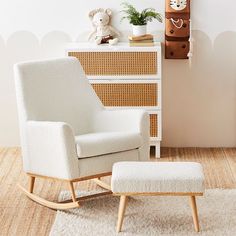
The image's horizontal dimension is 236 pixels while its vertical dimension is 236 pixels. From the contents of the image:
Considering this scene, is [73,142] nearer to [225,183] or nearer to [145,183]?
[145,183]

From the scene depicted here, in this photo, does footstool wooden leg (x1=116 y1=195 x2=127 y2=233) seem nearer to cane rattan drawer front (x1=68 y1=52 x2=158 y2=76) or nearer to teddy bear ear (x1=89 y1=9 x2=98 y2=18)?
cane rattan drawer front (x1=68 y1=52 x2=158 y2=76)

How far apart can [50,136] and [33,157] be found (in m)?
0.25

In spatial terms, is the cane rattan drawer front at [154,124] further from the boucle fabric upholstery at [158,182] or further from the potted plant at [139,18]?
the boucle fabric upholstery at [158,182]

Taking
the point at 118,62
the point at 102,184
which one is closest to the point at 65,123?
the point at 102,184

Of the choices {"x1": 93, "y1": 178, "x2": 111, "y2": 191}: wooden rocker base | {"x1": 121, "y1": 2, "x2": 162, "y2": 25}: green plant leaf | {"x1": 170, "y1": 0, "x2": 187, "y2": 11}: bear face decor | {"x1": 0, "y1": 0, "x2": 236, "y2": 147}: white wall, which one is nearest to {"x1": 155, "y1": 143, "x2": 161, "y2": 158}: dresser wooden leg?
{"x1": 0, "y1": 0, "x2": 236, "y2": 147}: white wall

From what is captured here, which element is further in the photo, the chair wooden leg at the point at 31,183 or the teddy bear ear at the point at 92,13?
the teddy bear ear at the point at 92,13

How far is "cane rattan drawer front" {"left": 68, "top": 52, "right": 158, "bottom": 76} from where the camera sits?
5336mm

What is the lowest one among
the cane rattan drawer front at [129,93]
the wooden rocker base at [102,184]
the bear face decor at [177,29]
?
the wooden rocker base at [102,184]

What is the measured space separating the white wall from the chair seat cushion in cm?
139

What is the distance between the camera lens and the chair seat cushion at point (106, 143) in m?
4.18

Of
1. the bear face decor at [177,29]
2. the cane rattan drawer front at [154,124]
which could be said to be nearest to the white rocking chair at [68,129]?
the cane rattan drawer front at [154,124]

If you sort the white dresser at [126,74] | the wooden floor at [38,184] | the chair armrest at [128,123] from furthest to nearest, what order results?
the white dresser at [126,74] → the chair armrest at [128,123] → the wooden floor at [38,184]

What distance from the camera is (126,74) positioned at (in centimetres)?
538

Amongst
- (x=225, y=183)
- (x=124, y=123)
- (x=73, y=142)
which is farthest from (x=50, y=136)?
(x=225, y=183)
